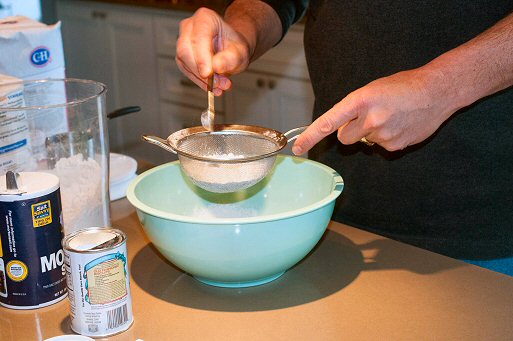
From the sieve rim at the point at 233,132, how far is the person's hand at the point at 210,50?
0.10 meters

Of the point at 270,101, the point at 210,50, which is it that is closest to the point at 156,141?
the point at 210,50

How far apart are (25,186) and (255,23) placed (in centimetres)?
68

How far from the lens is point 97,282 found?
0.83 meters

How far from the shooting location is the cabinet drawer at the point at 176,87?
10.1 ft

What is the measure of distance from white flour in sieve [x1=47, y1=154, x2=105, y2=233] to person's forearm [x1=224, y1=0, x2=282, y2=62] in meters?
0.44

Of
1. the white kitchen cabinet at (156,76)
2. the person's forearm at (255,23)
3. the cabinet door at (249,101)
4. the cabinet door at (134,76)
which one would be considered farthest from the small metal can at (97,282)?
the cabinet door at (134,76)

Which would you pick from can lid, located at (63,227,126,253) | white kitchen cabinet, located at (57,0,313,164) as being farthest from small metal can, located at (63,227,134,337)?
white kitchen cabinet, located at (57,0,313,164)

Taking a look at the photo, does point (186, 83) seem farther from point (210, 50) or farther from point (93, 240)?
point (93, 240)

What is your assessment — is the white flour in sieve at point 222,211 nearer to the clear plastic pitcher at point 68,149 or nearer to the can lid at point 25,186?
the clear plastic pitcher at point 68,149

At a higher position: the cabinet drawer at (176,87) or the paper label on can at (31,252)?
the paper label on can at (31,252)

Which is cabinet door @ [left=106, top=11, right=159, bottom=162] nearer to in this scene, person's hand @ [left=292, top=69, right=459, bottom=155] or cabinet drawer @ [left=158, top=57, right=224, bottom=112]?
cabinet drawer @ [left=158, top=57, right=224, bottom=112]

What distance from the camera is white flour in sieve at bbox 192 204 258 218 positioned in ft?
3.77

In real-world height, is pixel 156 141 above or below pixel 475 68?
below

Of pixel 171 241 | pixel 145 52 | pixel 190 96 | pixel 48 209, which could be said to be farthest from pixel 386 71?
pixel 145 52
